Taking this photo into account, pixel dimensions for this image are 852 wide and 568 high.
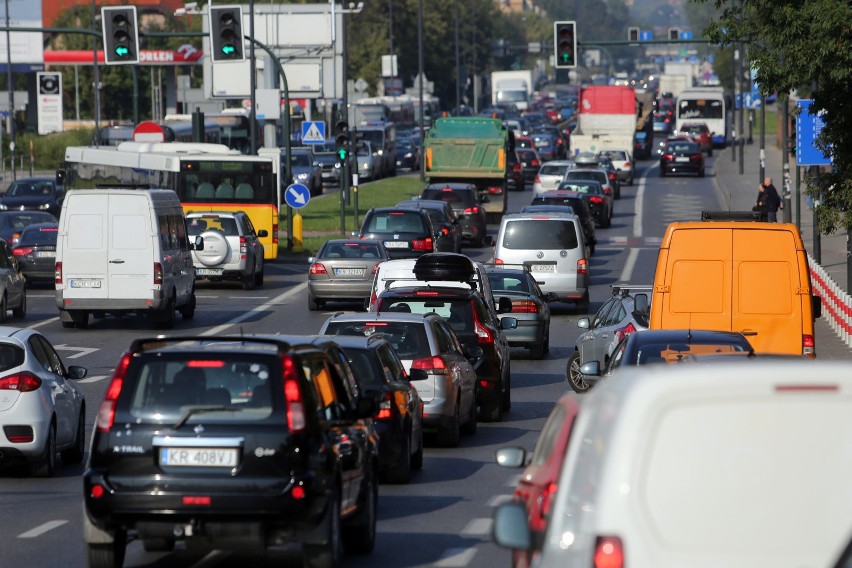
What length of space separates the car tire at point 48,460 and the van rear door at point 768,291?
7.31m

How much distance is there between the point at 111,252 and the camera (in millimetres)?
30312

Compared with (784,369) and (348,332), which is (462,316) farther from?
(784,369)

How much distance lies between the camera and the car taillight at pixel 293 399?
10.2m

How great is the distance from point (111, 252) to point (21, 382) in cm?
1504

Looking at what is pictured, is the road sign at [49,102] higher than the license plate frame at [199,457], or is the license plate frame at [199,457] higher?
the road sign at [49,102]

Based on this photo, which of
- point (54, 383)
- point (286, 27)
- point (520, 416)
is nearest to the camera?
point (54, 383)

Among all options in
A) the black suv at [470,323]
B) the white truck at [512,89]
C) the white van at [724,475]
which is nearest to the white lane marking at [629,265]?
the black suv at [470,323]

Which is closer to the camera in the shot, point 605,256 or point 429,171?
point 605,256

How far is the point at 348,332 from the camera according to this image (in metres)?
17.2

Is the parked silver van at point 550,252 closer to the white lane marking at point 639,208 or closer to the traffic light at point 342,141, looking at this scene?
the traffic light at point 342,141

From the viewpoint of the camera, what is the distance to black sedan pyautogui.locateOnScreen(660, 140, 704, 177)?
263ft

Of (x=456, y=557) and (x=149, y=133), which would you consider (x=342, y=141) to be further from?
(x=456, y=557)

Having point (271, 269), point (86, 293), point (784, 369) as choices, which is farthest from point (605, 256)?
point (784, 369)

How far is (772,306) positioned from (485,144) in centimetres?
4037
